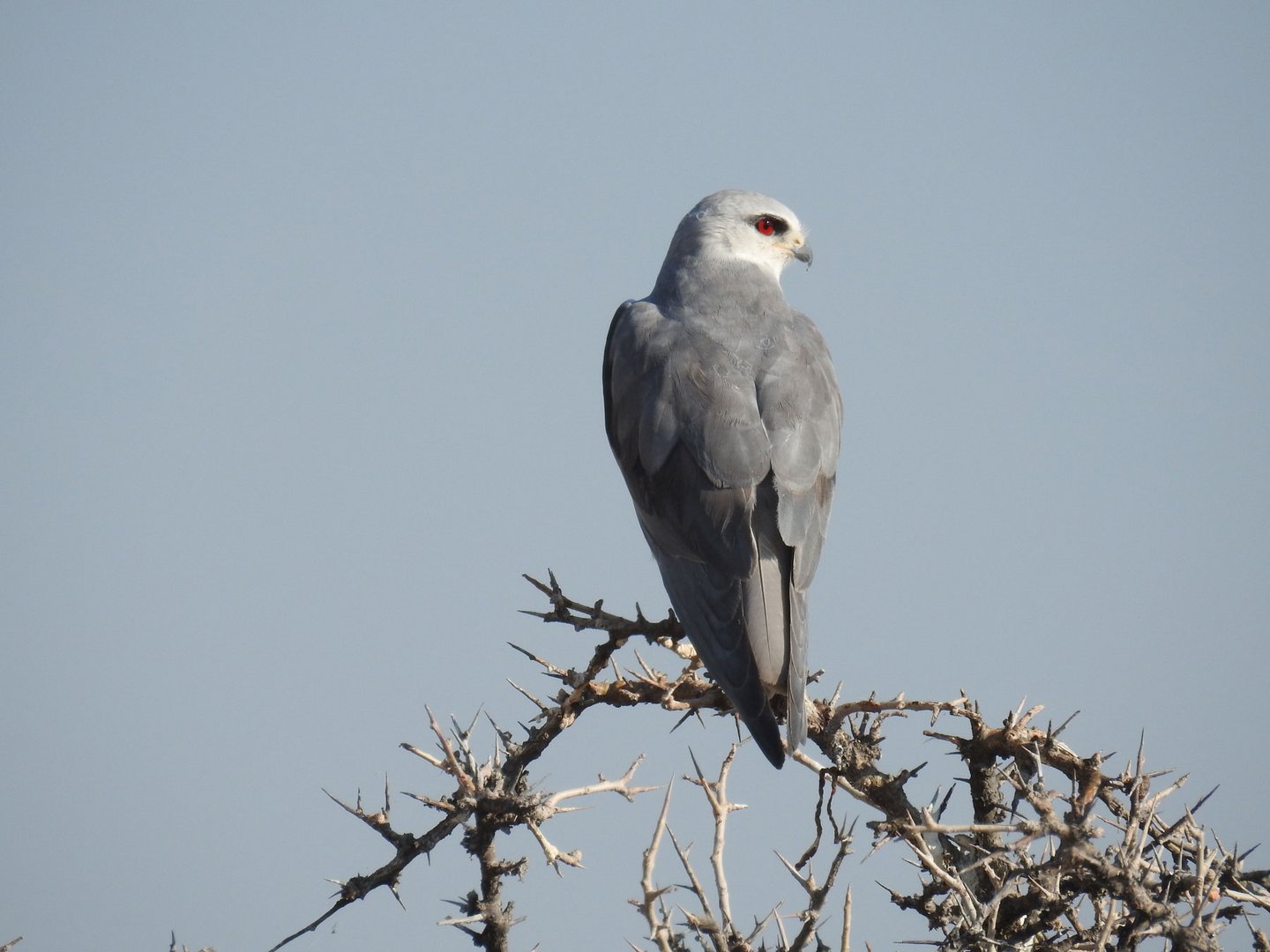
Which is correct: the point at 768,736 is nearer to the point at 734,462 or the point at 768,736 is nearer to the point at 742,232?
the point at 734,462

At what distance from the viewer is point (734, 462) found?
16.6 ft

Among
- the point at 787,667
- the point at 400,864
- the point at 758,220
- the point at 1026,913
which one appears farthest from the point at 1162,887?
the point at 758,220

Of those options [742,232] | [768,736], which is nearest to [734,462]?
[768,736]

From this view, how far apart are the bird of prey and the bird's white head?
0.55 meters

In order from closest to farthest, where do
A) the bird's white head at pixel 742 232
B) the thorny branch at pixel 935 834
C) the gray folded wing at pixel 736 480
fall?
the thorny branch at pixel 935 834, the gray folded wing at pixel 736 480, the bird's white head at pixel 742 232

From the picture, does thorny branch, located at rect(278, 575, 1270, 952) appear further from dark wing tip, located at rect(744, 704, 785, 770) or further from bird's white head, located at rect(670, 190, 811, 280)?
bird's white head, located at rect(670, 190, 811, 280)

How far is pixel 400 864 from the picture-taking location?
3.39 metres

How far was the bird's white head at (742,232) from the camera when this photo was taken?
6961mm

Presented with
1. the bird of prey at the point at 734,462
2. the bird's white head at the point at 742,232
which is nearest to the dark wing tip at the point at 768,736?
the bird of prey at the point at 734,462

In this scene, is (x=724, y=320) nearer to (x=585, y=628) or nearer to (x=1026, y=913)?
(x=585, y=628)

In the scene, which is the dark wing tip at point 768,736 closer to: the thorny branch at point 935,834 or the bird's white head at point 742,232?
the thorny branch at point 935,834

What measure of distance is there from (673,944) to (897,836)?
800 mm

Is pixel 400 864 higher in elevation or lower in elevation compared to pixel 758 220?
lower

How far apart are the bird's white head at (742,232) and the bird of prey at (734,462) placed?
1.79 feet
